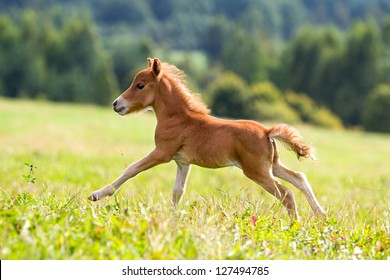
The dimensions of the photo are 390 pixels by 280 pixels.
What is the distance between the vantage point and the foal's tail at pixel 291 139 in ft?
30.0

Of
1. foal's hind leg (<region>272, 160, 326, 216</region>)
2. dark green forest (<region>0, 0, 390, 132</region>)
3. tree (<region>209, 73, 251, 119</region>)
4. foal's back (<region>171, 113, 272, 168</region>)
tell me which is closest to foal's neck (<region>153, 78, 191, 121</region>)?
foal's back (<region>171, 113, 272, 168</region>)

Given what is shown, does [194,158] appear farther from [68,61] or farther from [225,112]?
[68,61]

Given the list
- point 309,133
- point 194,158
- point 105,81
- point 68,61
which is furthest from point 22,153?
point 68,61

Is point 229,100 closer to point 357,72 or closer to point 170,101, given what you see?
point 357,72

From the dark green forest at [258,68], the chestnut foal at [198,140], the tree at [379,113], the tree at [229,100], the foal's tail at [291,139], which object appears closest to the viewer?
the chestnut foal at [198,140]

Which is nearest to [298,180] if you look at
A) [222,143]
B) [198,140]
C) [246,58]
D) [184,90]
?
[222,143]

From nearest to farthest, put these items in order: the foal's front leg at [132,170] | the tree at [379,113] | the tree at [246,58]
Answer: the foal's front leg at [132,170]
the tree at [379,113]
the tree at [246,58]

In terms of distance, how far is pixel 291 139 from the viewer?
9.27 meters

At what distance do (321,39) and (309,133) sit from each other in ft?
244

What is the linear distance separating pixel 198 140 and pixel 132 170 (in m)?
0.87

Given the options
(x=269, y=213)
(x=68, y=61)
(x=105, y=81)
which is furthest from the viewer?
(x=68, y=61)

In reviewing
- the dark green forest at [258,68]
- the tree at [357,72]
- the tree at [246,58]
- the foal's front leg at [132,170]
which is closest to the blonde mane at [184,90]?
the foal's front leg at [132,170]

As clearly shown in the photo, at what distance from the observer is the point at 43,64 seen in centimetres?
11094

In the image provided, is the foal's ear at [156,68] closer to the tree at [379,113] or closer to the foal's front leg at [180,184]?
the foal's front leg at [180,184]
